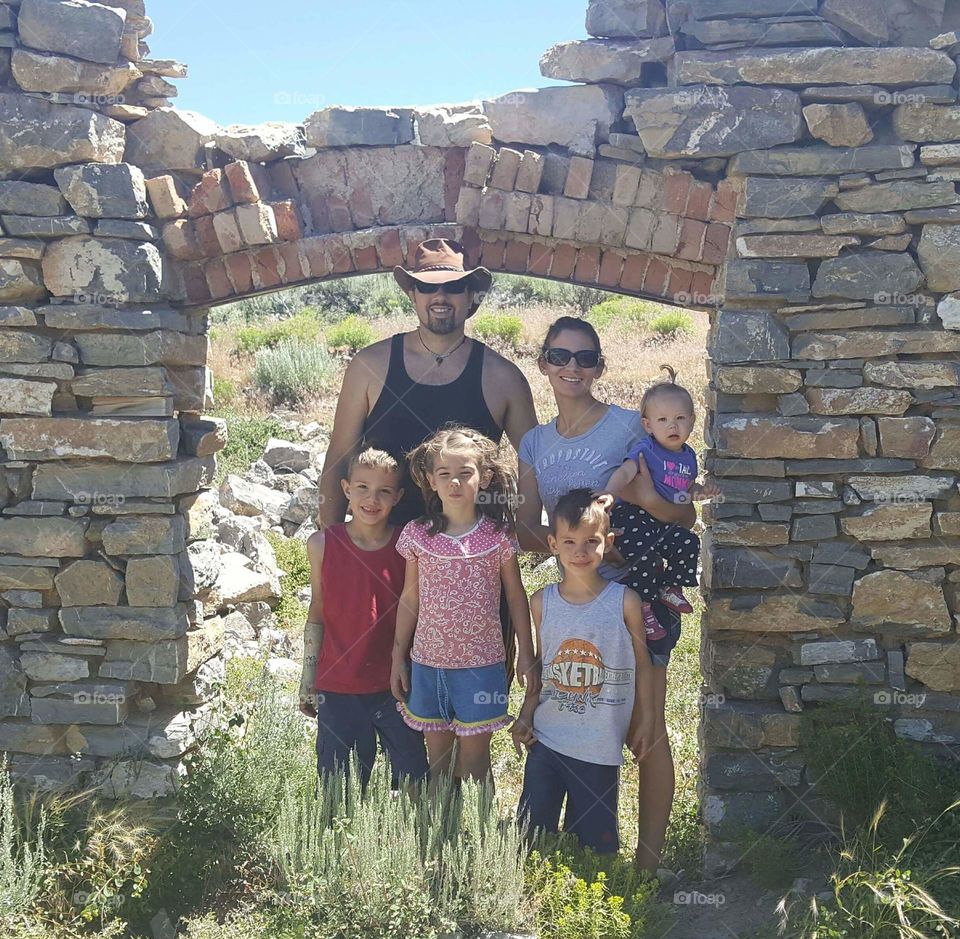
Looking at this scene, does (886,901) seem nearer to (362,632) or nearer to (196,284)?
(362,632)

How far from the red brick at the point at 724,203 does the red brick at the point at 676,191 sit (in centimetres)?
12

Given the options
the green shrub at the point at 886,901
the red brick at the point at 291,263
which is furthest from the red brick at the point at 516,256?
the green shrub at the point at 886,901

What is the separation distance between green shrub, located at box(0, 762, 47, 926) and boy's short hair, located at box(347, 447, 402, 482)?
5.83 ft

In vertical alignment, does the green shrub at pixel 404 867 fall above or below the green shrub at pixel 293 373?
below

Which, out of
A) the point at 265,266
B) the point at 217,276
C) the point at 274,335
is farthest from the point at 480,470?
the point at 274,335

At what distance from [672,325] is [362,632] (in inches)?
453

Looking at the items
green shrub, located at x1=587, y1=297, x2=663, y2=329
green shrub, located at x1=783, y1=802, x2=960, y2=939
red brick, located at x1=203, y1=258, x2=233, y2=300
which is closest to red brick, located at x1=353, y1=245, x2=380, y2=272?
red brick, located at x1=203, y1=258, x2=233, y2=300

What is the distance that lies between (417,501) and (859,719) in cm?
197

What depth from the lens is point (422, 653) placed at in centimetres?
373

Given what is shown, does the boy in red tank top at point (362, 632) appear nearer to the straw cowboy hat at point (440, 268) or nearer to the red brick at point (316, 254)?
the straw cowboy hat at point (440, 268)

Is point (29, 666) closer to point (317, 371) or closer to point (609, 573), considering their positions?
point (609, 573)

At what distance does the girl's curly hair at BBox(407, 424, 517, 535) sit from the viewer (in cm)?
371

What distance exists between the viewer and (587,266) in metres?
4.50

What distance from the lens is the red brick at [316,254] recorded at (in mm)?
4527
